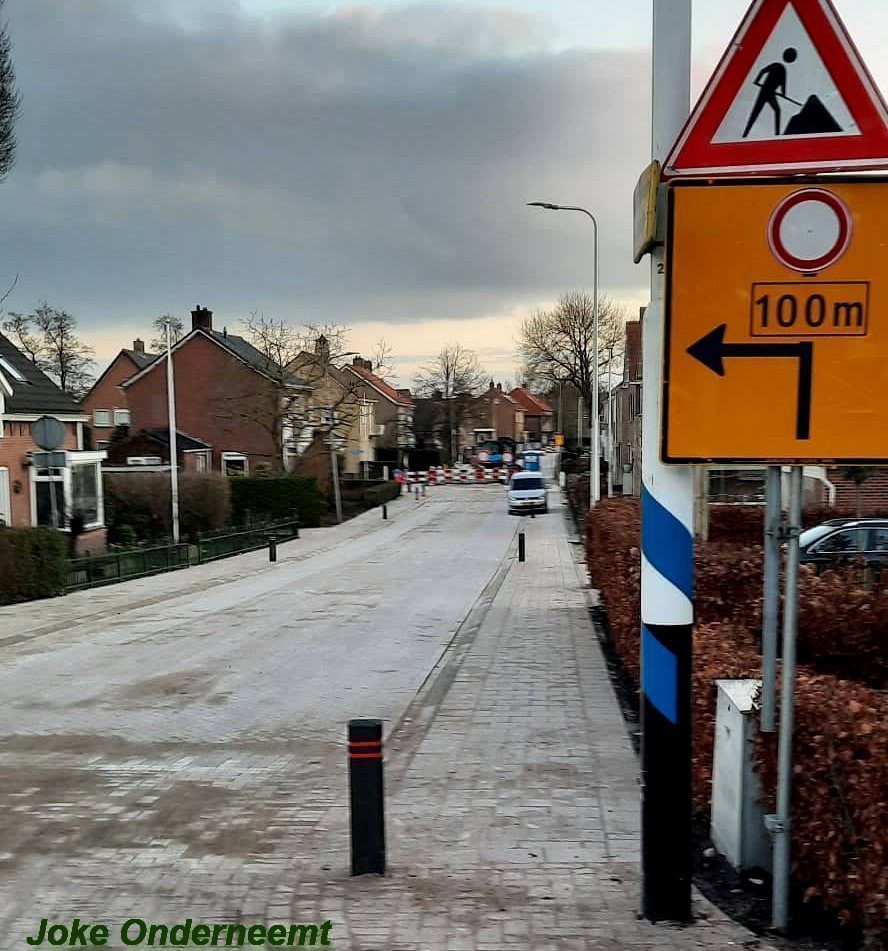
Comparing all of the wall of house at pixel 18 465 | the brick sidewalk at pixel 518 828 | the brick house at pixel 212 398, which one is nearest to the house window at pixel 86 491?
the wall of house at pixel 18 465

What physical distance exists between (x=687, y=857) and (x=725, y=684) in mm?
1052

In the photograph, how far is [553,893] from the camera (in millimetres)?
4918

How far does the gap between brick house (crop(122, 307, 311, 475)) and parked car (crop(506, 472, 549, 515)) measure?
11178mm

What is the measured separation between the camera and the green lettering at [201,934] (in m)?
4.52

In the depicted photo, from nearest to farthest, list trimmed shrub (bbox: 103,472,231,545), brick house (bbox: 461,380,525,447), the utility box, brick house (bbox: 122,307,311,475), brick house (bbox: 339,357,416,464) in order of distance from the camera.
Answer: the utility box < trimmed shrub (bbox: 103,472,231,545) < brick house (bbox: 122,307,311,475) < brick house (bbox: 339,357,416,464) < brick house (bbox: 461,380,525,447)

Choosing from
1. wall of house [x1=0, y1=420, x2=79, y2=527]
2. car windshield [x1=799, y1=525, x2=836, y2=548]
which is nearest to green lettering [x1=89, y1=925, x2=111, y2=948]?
car windshield [x1=799, y1=525, x2=836, y2=548]

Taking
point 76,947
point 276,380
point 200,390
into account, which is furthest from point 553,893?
point 200,390

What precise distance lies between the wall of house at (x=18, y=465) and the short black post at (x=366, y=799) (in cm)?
2025

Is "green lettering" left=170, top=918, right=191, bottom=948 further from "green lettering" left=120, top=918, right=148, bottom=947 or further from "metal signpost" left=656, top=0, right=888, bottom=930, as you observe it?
"metal signpost" left=656, top=0, right=888, bottom=930

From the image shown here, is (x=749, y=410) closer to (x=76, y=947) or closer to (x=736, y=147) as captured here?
(x=736, y=147)

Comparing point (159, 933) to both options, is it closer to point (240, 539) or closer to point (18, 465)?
point (18, 465)

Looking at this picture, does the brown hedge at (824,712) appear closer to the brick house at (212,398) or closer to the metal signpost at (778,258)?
the metal signpost at (778,258)

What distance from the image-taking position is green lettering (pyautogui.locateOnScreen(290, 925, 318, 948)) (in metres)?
4.46

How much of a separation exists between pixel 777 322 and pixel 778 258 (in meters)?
0.26
